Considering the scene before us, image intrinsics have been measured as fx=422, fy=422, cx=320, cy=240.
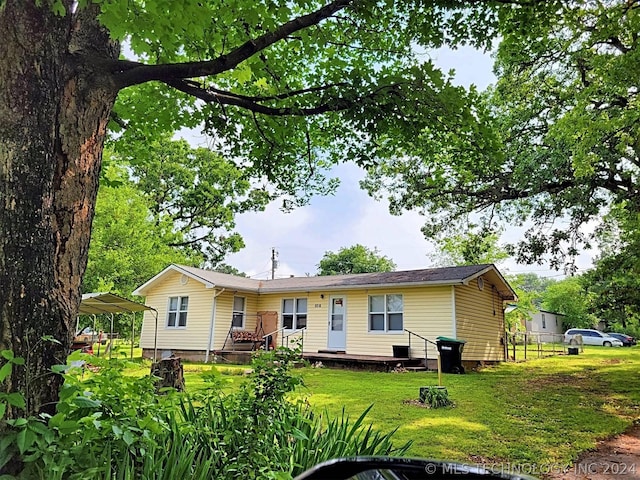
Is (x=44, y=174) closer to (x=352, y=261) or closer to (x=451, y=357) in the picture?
(x=451, y=357)

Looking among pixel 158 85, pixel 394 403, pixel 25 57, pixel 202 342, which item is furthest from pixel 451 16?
pixel 202 342

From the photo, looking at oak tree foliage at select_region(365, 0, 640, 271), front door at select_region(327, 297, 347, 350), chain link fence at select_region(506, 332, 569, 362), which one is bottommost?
chain link fence at select_region(506, 332, 569, 362)

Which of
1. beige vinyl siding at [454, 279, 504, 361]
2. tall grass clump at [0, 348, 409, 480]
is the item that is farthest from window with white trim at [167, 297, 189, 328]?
tall grass clump at [0, 348, 409, 480]

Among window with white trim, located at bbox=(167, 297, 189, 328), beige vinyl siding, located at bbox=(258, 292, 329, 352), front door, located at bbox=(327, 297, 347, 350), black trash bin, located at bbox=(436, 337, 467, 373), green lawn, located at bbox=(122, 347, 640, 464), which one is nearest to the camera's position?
green lawn, located at bbox=(122, 347, 640, 464)

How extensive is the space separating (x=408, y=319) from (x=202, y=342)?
26.8 ft

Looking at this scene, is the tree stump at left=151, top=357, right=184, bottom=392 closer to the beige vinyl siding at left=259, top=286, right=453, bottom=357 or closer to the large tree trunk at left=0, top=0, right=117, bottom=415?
the large tree trunk at left=0, top=0, right=117, bottom=415

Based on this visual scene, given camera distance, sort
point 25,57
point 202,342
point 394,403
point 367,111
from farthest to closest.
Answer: point 202,342 < point 394,403 < point 367,111 < point 25,57

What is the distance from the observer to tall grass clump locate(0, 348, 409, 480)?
2153 millimetres

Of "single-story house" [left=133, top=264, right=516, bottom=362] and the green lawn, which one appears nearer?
the green lawn

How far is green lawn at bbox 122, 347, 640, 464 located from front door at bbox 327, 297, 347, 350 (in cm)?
378

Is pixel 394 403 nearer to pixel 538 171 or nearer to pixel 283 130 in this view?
pixel 283 130

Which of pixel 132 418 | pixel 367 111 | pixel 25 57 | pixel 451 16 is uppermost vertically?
pixel 451 16

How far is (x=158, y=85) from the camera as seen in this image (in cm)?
500

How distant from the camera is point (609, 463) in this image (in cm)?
443
